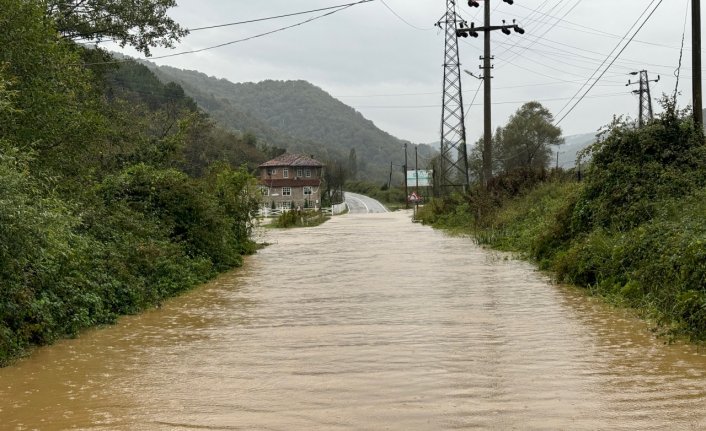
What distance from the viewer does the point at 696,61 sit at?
18.8 metres

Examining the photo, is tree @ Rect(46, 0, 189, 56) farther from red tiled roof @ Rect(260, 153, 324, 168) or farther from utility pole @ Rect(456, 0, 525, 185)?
red tiled roof @ Rect(260, 153, 324, 168)

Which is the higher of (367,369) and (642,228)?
(642,228)

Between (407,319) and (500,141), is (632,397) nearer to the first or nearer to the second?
(407,319)

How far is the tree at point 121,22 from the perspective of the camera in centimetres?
2719

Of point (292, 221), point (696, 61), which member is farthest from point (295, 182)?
point (696, 61)

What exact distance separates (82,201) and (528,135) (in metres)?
98.6

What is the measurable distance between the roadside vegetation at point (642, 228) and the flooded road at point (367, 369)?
67cm

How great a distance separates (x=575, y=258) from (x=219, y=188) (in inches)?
496

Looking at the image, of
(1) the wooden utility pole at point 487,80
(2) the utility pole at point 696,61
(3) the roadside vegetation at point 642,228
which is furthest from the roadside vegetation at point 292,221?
(2) the utility pole at point 696,61

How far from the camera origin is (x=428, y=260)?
23.1 m

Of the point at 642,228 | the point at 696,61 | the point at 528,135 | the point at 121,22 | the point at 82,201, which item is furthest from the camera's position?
the point at 528,135

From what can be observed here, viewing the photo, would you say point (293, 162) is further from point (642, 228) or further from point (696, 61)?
point (642, 228)

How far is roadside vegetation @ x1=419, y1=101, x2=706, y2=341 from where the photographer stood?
11.3 meters

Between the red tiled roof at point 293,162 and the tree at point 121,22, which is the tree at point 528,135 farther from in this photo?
the tree at point 121,22
